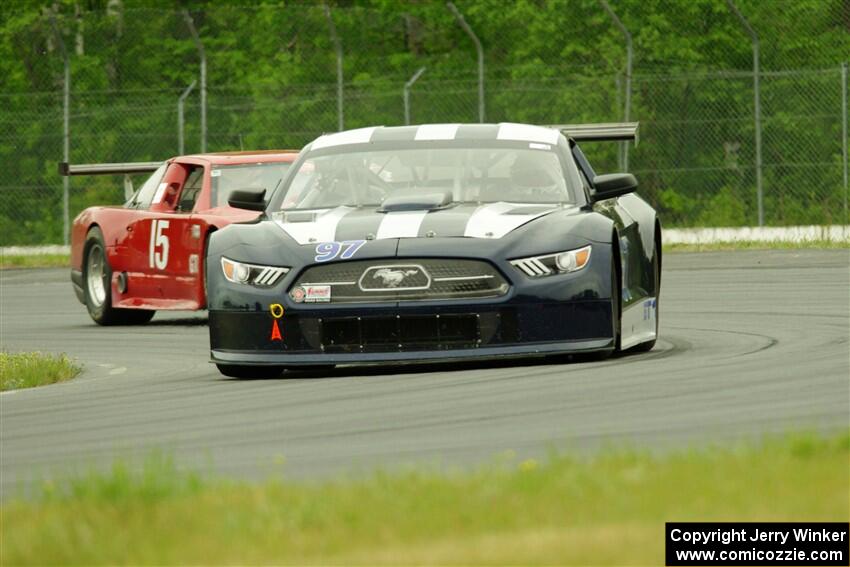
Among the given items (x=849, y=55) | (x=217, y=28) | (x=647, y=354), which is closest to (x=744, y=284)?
(x=647, y=354)

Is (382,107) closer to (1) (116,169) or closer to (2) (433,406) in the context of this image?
(1) (116,169)

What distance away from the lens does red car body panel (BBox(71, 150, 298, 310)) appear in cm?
1523

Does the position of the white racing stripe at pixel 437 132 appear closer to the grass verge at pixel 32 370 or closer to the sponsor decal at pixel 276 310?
the sponsor decal at pixel 276 310

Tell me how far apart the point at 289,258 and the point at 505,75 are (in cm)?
2387

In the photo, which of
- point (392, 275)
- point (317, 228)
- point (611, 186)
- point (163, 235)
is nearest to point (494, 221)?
point (392, 275)

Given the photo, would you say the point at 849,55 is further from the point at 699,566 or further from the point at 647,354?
the point at 699,566

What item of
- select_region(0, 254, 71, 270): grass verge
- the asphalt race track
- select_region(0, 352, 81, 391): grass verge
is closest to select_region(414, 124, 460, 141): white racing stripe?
the asphalt race track

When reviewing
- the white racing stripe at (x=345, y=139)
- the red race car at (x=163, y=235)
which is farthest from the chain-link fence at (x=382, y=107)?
the white racing stripe at (x=345, y=139)

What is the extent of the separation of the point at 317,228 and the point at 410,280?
2.44 feet

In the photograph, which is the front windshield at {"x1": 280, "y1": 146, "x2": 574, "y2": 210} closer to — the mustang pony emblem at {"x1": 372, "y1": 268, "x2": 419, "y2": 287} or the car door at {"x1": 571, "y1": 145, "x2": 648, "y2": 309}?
the car door at {"x1": 571, "y1": 145, "x2": 648, "y2": 309}

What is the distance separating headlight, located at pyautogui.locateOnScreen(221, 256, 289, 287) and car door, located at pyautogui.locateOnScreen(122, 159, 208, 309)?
4801 millimetres

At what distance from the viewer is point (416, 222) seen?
10242 millimetres

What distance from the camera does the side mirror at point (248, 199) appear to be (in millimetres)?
11500

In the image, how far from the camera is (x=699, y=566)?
4.53 m
